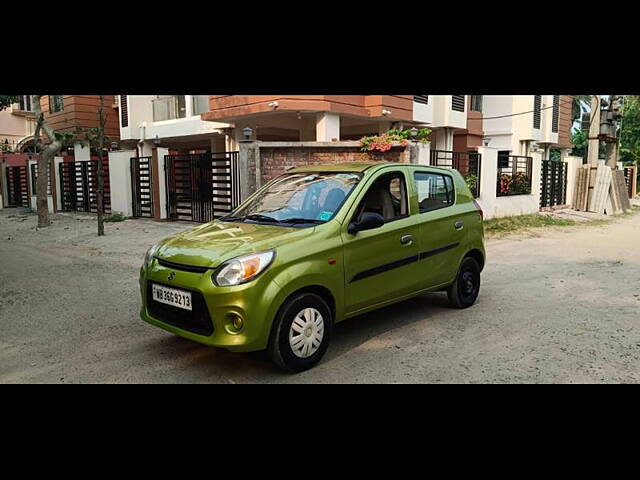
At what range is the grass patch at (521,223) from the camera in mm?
14148

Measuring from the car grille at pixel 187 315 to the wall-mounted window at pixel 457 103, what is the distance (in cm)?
1745

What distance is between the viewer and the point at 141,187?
52.4ft

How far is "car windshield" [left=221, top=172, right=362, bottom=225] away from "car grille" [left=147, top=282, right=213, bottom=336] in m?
1.18

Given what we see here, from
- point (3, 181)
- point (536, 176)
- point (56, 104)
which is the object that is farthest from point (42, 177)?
point (536, 176)

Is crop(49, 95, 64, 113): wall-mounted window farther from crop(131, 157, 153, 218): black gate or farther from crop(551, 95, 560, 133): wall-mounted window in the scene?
crop(551, 95, 560, 133): wall-mounted window

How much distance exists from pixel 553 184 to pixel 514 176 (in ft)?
11.8

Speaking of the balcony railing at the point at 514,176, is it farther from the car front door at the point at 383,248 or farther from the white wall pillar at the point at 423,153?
the car front door at the point at 383,248

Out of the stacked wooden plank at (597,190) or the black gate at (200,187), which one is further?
the stacked wooden plank at (597,190)

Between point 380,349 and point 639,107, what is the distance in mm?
44734

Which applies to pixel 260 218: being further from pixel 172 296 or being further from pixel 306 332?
pixel 306 332

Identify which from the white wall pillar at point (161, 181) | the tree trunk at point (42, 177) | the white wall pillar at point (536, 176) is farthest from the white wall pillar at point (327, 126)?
the tree trunk at point (42, 177)

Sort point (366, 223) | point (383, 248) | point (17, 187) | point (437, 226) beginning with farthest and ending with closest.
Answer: point (17, 187) < point (437, 226) < point (383, 248) < point (366, 223)

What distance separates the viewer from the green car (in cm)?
398

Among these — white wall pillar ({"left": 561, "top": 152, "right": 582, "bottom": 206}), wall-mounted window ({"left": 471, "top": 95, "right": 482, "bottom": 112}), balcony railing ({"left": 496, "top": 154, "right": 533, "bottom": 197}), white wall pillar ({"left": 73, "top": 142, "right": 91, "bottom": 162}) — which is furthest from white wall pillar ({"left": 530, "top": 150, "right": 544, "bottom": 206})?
white wall pillar ({"left": 73, "top": 142, "right": 91, "bottom": 162})
